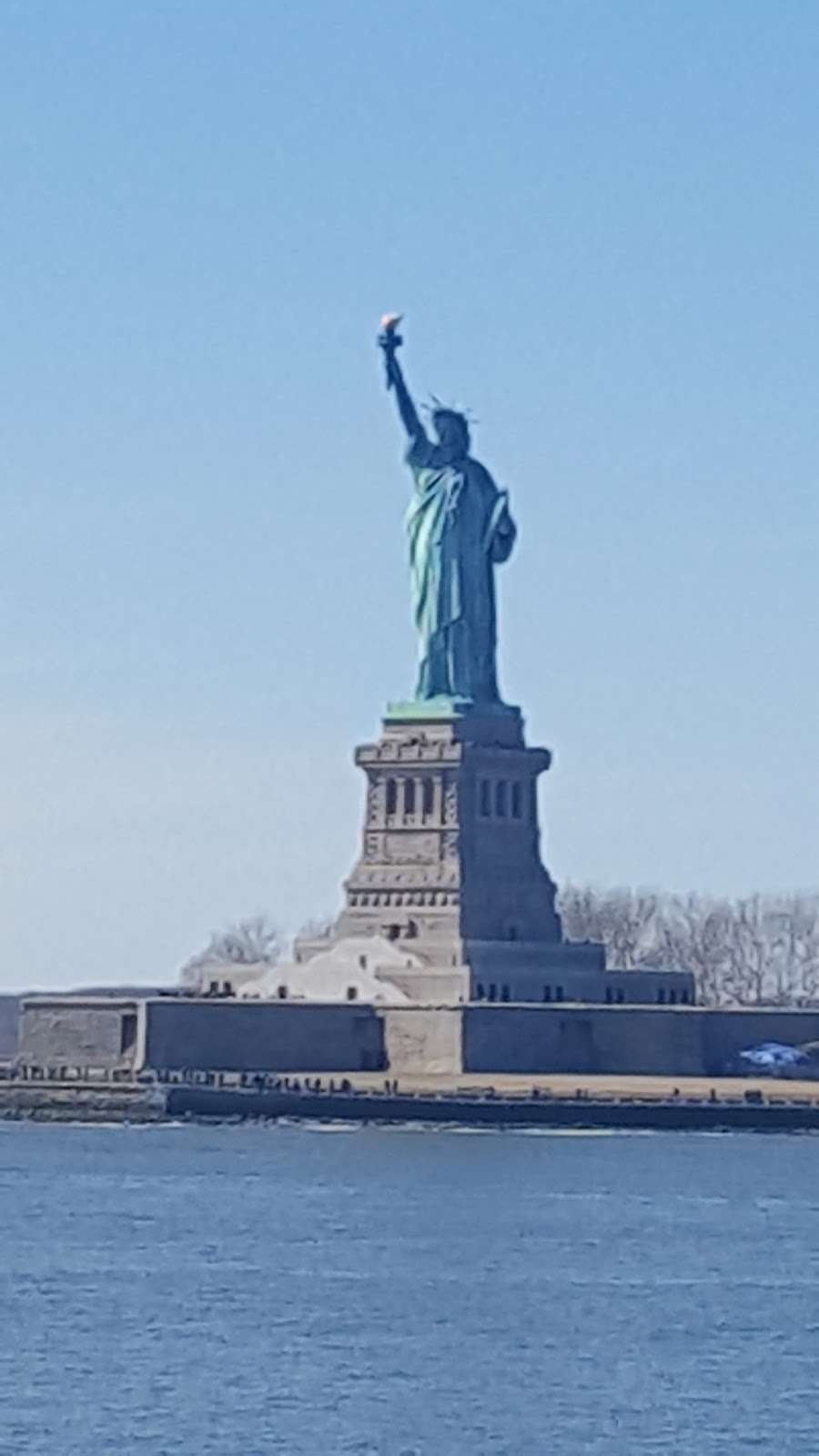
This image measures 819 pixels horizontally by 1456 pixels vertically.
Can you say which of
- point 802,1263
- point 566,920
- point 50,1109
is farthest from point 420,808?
point 802,1263

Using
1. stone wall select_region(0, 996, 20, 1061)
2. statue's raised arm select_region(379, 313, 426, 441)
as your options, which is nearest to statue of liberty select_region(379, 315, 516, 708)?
statue's raised arm select_region(379, 313, 426, 441)

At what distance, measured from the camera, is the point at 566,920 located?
14362 centimetres

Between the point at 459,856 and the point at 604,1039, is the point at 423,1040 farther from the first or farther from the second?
the point at 459,856

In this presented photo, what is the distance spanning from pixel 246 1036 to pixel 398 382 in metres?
15.4

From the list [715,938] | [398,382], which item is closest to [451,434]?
[398,382]

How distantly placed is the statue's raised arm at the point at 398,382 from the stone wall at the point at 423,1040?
13.5m

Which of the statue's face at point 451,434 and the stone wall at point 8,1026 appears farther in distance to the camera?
the stone wall at point 8,1026

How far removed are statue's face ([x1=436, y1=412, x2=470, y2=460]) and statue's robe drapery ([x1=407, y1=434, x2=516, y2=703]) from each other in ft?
0.63

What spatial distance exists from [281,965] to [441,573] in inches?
373

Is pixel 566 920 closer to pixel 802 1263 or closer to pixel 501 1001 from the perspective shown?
pixel 501 1001

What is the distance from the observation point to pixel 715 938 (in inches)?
5758

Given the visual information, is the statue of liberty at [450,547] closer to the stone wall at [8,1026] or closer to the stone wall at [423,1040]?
the stone wall at [423,1040]

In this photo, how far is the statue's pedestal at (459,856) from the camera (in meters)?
108

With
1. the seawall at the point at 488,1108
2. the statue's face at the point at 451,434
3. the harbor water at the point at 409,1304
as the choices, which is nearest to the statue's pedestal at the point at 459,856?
the statue's face at the point at 451,434
